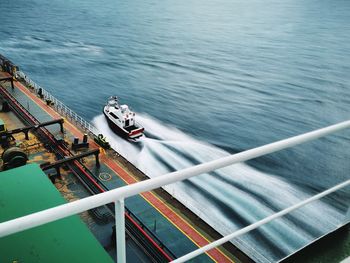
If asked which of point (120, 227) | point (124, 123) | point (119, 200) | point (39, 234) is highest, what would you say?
point (119, 200)

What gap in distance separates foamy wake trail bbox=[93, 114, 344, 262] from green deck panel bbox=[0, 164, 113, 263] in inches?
608

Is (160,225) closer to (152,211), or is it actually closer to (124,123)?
(152,211)

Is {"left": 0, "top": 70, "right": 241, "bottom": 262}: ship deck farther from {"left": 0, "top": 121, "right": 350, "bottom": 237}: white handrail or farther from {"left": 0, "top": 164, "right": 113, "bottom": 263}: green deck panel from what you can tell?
{"left": 0, "top": 121, "right": 350, "bottom": 237}: white handrail

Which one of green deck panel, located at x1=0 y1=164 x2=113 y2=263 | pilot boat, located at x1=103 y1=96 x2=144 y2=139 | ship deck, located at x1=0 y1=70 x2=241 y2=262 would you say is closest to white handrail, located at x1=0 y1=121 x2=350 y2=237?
green deck panel, located at x1=0 y1=164 x2=113 y2=263

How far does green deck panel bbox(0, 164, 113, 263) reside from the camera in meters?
7.83

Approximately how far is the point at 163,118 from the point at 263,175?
59.4ft

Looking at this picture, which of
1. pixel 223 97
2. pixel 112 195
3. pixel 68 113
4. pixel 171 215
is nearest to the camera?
pixel 112 195

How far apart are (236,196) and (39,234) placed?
24.9 metres

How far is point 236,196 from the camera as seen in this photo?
31.2 m

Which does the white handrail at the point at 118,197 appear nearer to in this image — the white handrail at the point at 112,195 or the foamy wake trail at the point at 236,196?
the white handrail at the point at 112,195

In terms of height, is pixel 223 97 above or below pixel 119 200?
below

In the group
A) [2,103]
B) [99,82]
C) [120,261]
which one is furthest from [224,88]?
[120,261]

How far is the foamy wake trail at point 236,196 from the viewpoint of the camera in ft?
85.1

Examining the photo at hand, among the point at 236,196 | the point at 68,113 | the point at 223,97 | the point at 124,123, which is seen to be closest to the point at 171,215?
the point at 236,196
